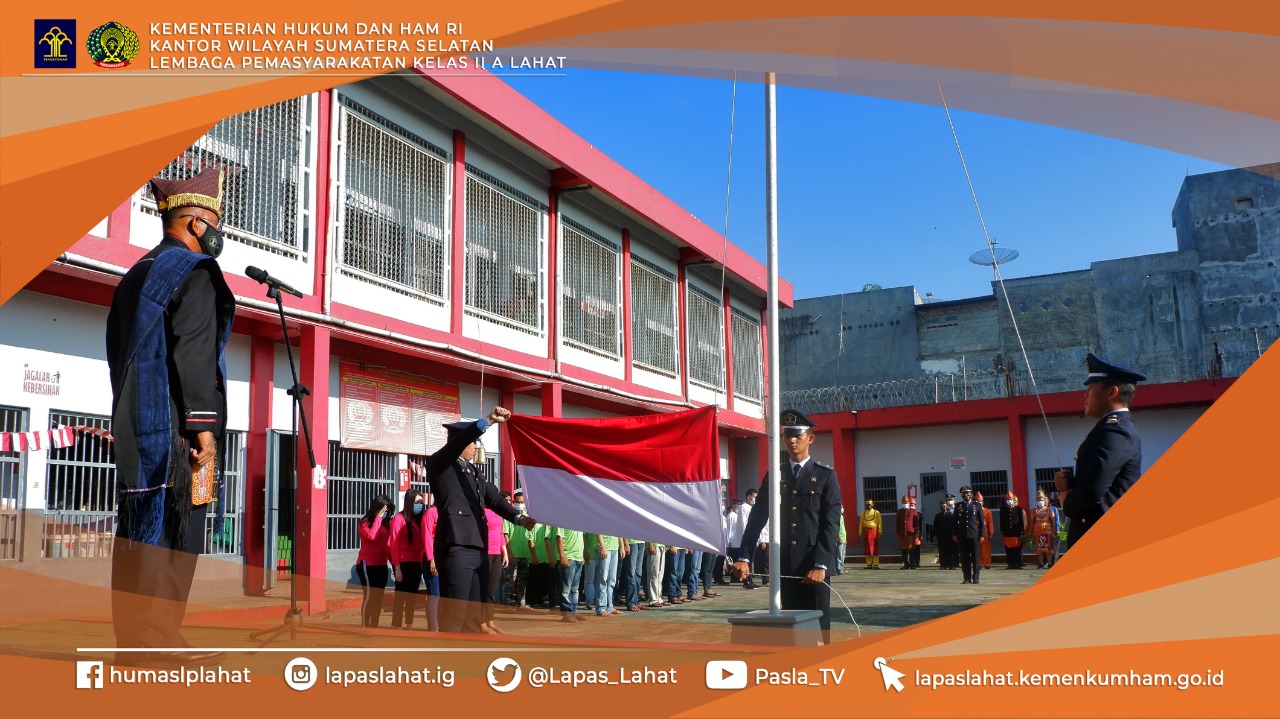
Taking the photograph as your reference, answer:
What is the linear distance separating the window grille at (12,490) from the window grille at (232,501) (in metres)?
2.38

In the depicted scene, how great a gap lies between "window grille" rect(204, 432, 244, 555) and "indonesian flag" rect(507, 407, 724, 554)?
566cm

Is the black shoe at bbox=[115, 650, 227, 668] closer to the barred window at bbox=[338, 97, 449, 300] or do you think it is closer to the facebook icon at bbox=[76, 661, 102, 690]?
the facebook icon at bbox=[76, 661, 102, 690]

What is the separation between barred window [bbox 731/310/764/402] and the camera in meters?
27.2

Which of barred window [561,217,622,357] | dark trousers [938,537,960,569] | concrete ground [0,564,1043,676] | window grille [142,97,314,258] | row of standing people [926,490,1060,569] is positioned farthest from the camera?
dark trousers [938,537,960,569]

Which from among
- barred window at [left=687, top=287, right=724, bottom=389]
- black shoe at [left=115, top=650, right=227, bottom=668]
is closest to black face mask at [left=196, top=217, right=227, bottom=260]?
black shoe at [left=115, top=650, right=227, bottom=668]

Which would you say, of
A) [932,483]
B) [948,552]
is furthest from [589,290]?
[932,483]

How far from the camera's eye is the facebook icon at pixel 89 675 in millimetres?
3385

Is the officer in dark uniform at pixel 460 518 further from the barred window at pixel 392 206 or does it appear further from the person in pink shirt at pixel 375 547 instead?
the barred window at pixel 392 206

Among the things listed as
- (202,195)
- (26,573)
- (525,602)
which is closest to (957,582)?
(525,602)

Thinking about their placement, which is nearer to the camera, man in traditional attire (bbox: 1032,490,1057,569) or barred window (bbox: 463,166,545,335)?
barred window (bbox: 463,166,545,335)

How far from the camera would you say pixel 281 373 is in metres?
13.3

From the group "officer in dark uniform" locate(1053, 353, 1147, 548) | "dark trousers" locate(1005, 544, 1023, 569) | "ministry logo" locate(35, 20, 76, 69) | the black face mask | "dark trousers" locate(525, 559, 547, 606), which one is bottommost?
"dark trousers" locate(1005, 544, 1023, 569)

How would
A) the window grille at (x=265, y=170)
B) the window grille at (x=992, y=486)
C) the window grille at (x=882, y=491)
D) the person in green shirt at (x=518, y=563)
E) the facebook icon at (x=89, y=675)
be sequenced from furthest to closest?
the window grille at (x=882, y=491) < the window grille at (x=992, y=486) < the person in green shirt at (x=518, y=563) < the window grille at (x=265, y=170) < the facebook icon at (x=89, y=675)

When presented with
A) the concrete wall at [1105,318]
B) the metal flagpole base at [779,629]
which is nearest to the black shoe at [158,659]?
the metal flagpole base at [779,629]
